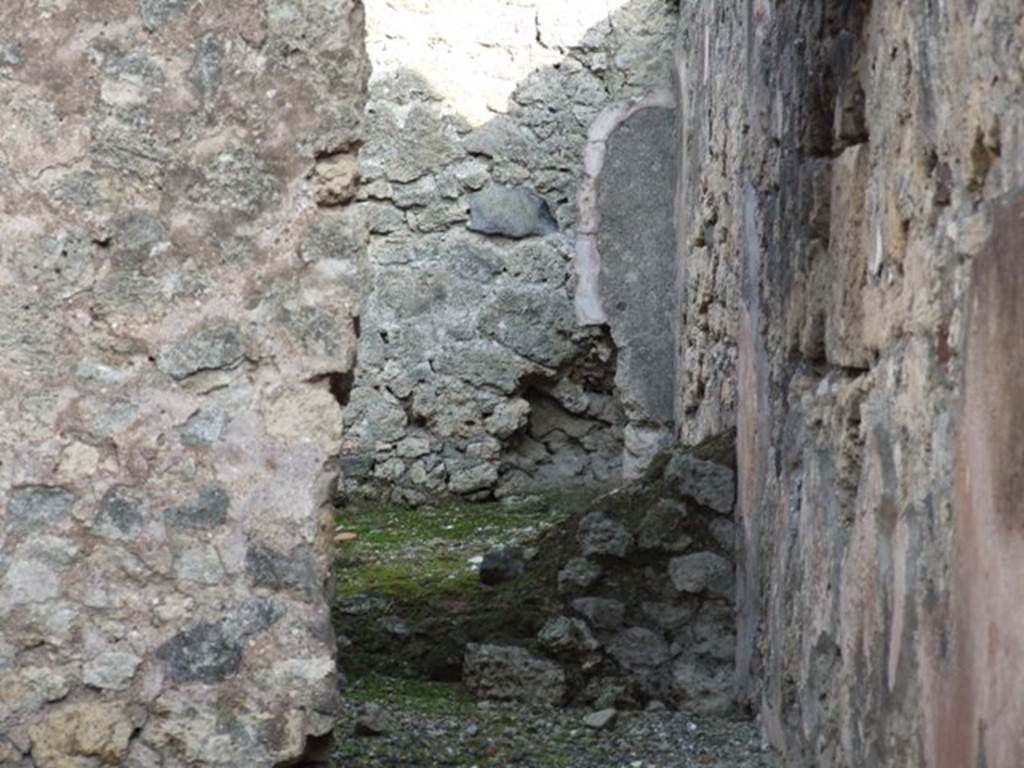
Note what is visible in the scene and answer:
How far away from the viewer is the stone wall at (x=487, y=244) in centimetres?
775

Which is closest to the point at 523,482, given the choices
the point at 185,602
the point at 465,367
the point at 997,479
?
the point at 465,367

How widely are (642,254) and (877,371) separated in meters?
4.58

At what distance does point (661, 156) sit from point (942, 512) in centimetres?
537

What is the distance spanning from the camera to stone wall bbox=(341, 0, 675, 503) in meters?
7.75

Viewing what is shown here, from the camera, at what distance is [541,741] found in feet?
14.6

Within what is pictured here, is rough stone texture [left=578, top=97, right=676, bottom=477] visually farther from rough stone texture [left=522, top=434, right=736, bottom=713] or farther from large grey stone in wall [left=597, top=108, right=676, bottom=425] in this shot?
rough stone texture [left=522, top=434, right=736, bottom=713]

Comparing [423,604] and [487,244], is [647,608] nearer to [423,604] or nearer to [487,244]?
[423,604]

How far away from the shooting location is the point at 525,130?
25.7 ft

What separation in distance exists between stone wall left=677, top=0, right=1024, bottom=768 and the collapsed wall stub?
906 millimetres

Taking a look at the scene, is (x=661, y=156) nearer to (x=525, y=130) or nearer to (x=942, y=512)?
(x=525, y=130)

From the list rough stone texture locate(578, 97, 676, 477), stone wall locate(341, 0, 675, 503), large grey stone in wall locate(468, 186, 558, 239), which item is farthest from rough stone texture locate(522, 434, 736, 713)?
large grey stone in wall locate(468, 186, 558, 239)

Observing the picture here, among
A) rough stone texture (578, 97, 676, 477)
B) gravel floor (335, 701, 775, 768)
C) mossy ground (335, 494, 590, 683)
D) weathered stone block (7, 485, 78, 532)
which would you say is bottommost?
gravel floor (335, 701, 775, 768)

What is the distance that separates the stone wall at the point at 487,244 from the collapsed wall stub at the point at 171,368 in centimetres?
427

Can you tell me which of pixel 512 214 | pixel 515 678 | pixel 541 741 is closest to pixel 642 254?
pixel 512 214
